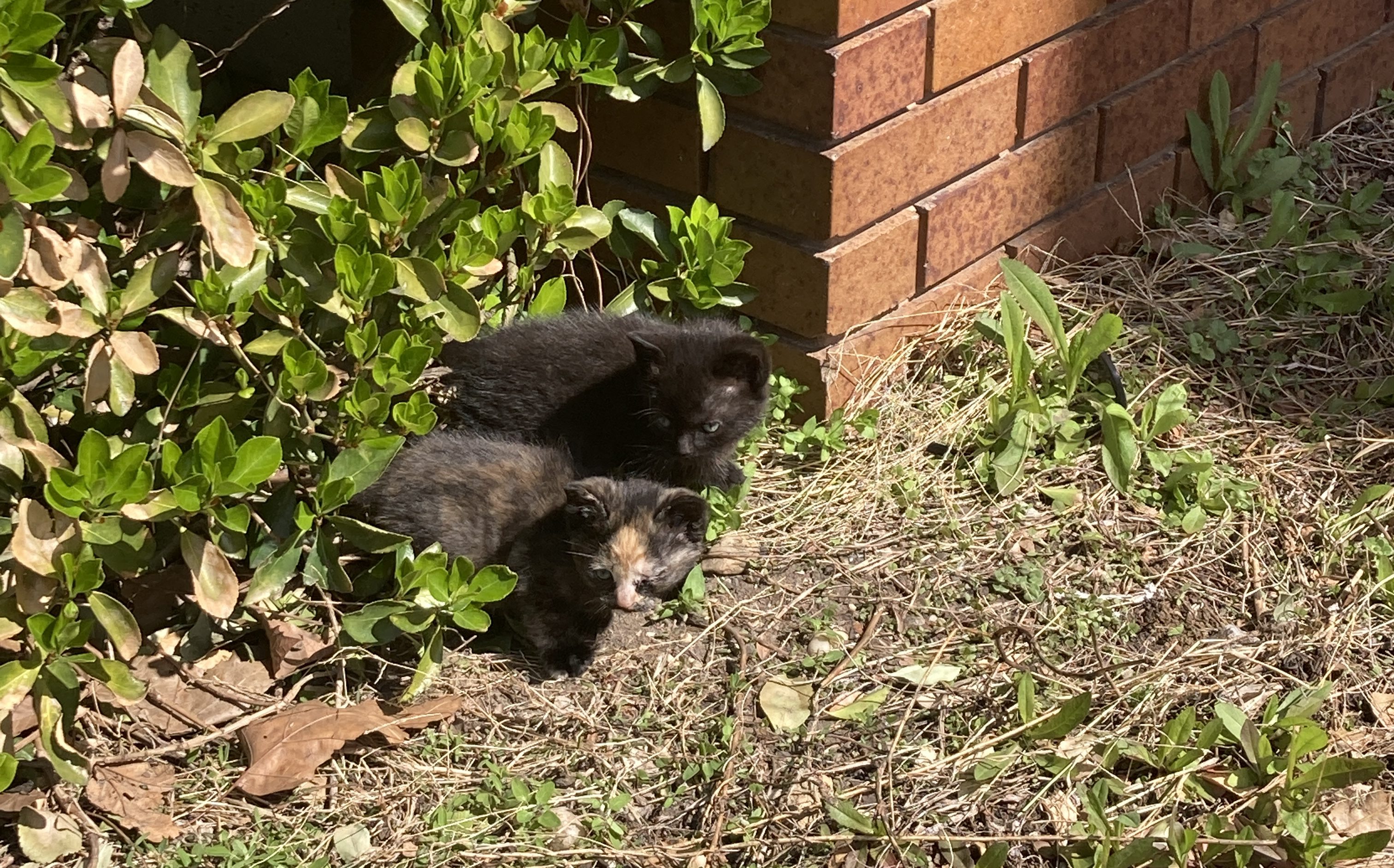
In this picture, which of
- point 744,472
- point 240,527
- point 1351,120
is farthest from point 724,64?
point 1351,120

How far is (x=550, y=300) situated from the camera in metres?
3.82

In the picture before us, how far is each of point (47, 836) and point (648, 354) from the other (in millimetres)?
1642

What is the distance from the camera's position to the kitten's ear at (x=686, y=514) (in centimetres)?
340

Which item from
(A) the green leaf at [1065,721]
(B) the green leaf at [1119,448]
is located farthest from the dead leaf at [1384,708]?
(B) the green leaf at [1119,448]

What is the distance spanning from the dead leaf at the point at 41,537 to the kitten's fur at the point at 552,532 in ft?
2.91

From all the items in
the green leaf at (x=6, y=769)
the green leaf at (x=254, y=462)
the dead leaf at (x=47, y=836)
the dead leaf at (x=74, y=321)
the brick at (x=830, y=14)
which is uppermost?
the brick at (x=830, y=14)

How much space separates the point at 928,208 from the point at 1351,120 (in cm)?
216

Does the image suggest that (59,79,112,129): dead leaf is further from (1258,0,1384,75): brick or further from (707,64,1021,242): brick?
(1258,0,1384,75): brick

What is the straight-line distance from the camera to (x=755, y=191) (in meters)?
3.80

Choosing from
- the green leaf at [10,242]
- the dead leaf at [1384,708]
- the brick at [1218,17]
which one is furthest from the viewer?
the brick at [1218,17]

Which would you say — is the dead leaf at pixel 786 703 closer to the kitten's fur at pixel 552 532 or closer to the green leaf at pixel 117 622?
the kitten's fur at pixel 552 532

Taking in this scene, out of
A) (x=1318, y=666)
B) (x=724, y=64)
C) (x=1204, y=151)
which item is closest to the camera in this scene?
(x=1318, y=666)

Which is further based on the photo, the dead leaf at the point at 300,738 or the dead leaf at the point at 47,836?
the dead leaf at the point at 300,738

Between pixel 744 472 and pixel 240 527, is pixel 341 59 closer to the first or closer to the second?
pixel 744 472
